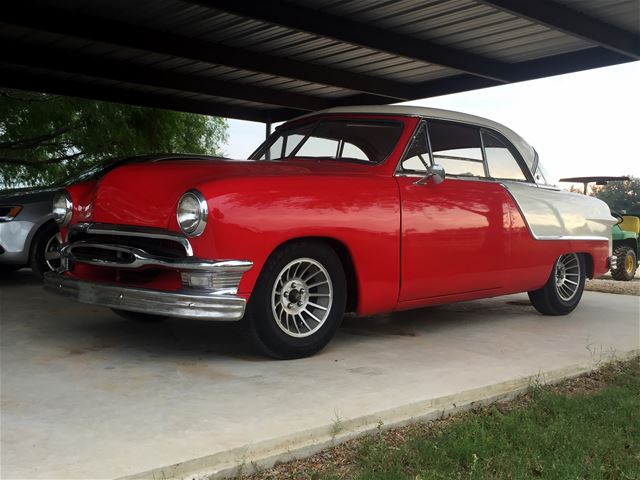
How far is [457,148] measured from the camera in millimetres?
5523

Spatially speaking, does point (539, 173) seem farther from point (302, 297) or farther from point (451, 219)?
point (302, 297)

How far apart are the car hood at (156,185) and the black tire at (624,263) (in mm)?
10556

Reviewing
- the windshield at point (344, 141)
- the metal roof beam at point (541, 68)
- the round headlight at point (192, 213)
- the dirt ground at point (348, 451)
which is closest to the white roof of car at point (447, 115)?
the windshield at point (344, 141)

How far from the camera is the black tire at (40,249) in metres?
7.52

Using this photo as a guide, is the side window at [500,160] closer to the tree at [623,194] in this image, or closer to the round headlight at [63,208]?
the round headlight at [63,208]

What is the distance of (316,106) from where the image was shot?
14883mm

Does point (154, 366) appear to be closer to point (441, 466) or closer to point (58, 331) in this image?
point (58, 331)

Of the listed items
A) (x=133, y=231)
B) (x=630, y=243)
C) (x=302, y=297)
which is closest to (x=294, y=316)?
(x=302, y=297)

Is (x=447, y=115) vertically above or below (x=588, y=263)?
above

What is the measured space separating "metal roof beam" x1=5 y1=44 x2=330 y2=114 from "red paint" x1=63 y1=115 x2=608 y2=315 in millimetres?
7577

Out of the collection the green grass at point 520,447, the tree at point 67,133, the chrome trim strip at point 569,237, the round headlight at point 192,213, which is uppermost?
the tree at point 67,133

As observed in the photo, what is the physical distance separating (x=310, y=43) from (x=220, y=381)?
7.99 metres

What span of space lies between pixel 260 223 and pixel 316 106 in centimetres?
1135

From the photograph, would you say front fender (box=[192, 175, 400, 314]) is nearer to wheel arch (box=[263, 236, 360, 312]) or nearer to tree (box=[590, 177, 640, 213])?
wheel arch (box=[263, 236, 360, 312])
